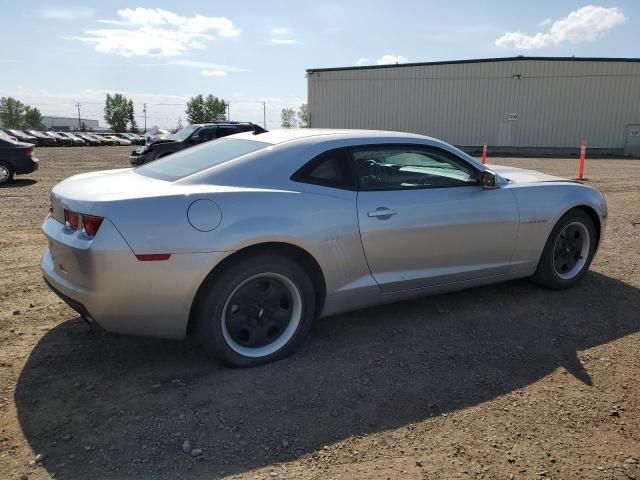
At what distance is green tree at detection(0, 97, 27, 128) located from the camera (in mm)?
109625

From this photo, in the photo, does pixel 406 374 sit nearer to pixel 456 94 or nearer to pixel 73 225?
pixel 73 225

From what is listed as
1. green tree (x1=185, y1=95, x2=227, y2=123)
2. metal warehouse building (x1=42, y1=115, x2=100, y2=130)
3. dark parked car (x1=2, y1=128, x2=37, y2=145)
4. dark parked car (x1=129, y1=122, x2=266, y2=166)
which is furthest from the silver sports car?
metal warehouse building (x1=42, y1=115, x2=100, y2=130)

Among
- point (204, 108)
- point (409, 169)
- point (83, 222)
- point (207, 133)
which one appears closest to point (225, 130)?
point (207, 133)

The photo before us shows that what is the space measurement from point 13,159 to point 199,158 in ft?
37.6

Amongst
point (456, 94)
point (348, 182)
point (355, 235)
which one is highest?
point (456, 94)

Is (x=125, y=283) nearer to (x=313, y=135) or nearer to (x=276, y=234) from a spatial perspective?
(x=276, y=234)

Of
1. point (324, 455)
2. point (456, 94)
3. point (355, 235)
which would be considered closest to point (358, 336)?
point (355, 235)

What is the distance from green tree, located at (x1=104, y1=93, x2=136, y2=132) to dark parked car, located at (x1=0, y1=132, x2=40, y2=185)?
103121 mm

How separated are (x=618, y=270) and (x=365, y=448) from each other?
4.25 meters

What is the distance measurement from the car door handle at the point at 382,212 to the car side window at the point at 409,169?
7.2 inches

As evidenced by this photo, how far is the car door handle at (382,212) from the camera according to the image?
12.2ft

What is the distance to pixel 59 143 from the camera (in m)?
52.9

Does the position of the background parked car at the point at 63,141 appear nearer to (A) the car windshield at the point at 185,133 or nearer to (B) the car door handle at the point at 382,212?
(A) the car windshield at the point at 185,133

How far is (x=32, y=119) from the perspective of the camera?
11138cm
